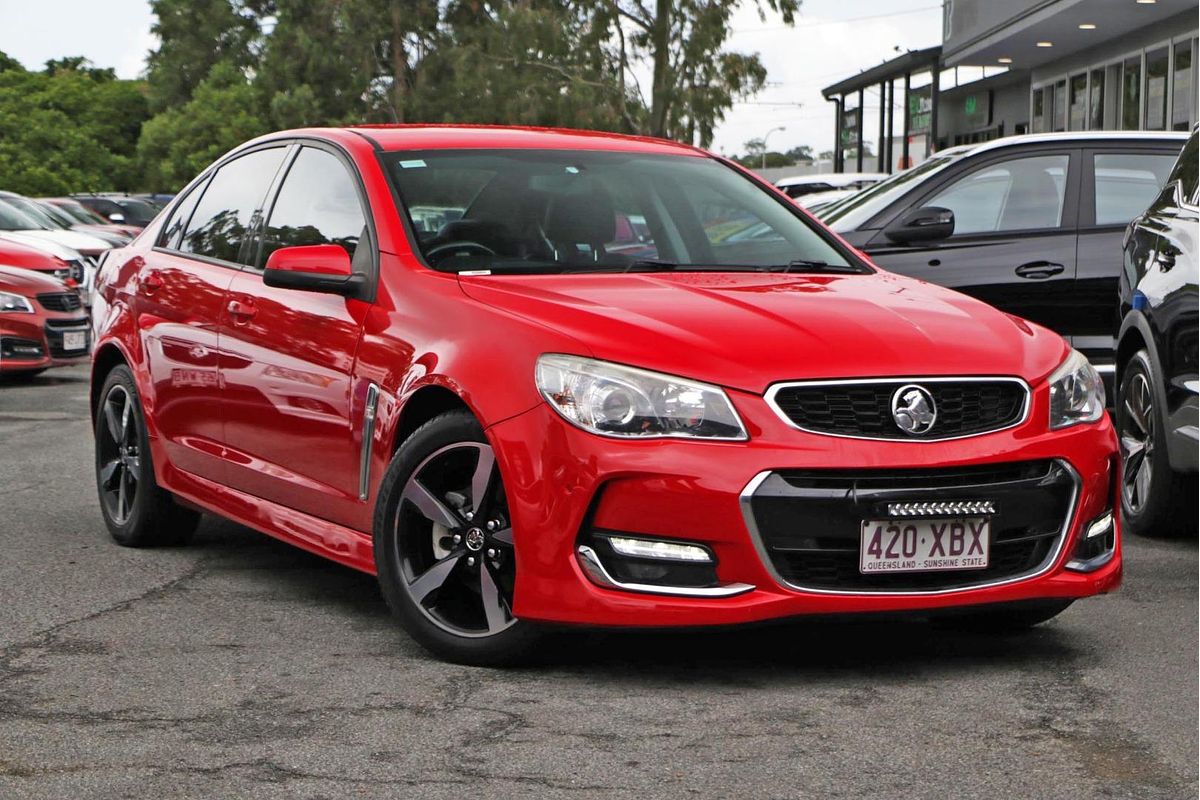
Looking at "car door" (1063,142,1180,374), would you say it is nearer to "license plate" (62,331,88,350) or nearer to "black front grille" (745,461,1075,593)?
"black front grille" (745,461,1075,593)

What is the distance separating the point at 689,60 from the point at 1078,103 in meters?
17.7

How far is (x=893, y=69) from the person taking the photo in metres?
43.0

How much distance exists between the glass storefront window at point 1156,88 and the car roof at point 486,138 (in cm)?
2007

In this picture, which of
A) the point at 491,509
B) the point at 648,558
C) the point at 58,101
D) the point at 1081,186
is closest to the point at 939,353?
the point at 648,558

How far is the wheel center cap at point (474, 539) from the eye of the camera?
15.9ft

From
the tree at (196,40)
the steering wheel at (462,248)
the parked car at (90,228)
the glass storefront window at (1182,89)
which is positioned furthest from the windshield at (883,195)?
the tree at (196,40)

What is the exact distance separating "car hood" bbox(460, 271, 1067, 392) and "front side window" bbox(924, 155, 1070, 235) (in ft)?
15.0

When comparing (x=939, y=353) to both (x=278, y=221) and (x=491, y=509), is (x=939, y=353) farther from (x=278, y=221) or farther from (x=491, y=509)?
(x=278, y=221)

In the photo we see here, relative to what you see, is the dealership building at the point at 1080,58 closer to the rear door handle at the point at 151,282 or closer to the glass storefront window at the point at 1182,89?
the glass storefront window at the point at 1182,89

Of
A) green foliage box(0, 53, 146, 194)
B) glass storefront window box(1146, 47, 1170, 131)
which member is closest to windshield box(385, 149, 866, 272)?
glass storefront window box(1146, 47, 1170, 131)

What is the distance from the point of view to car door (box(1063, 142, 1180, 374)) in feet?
31.6

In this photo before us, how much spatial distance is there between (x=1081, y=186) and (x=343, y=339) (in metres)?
5.57

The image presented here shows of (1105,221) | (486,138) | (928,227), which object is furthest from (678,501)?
(1105,221)

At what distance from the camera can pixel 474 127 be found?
20.6 ft
